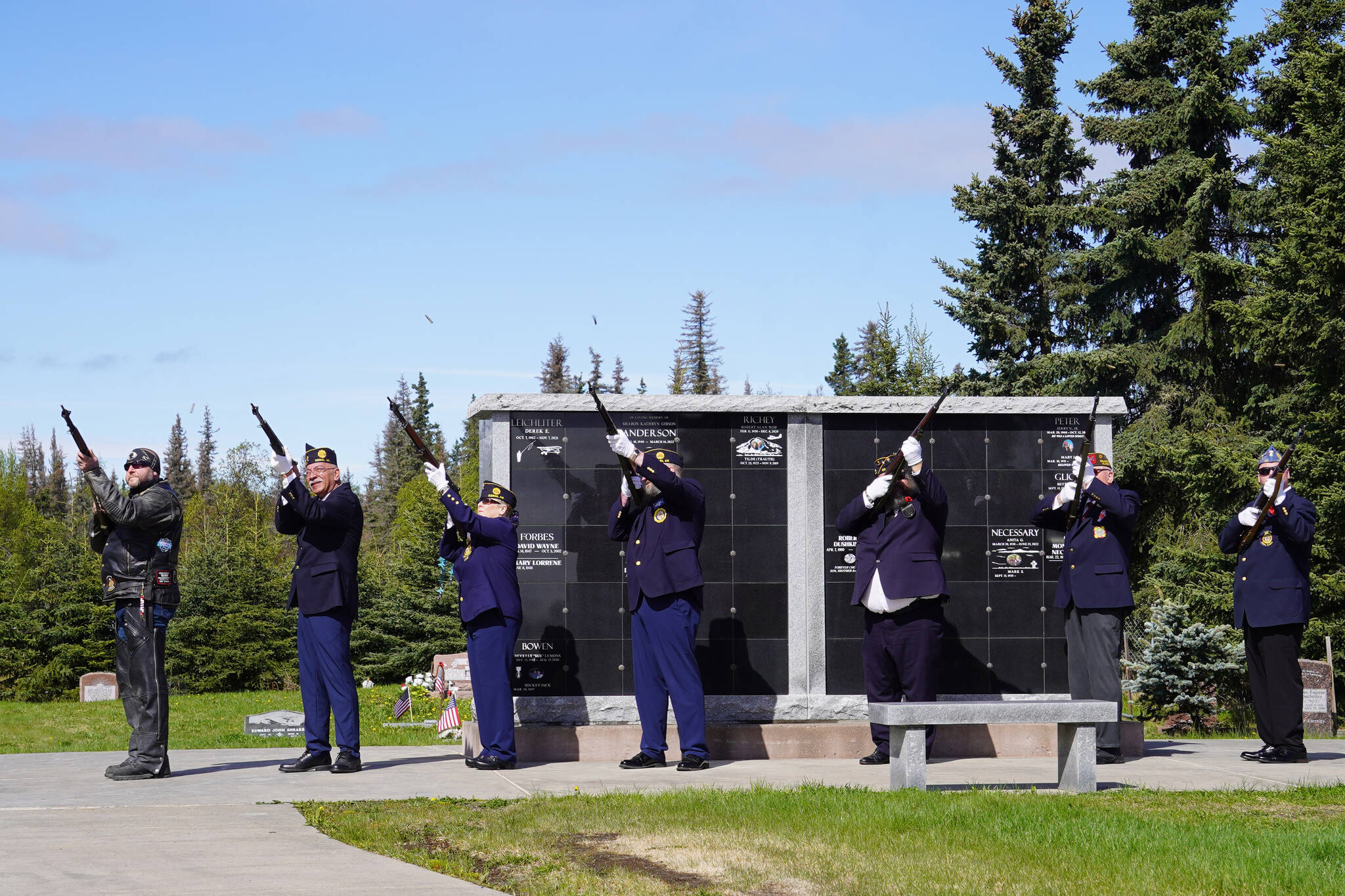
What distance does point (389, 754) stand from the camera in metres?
10.2

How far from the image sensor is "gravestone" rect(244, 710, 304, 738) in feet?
43.2

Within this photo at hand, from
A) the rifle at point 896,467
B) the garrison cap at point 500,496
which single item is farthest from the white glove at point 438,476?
the rifle at point 896,467

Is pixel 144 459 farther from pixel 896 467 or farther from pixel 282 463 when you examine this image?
pixel 896 467

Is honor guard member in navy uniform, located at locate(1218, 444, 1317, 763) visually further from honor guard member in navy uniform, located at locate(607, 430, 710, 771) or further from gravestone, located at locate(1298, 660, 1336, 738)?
gravestone, located at locate(1298, 660, 1336, 738)

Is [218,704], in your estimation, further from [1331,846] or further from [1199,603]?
[1331,846]

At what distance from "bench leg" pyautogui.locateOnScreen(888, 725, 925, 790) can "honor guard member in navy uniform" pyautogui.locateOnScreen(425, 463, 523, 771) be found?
275 centimetres

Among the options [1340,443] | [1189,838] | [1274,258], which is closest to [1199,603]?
[1340,443]

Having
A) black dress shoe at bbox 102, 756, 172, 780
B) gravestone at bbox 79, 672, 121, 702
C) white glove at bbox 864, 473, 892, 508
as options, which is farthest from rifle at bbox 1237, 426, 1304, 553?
gravestone at bbox 79, 672, 121, 702

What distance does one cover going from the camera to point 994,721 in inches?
305

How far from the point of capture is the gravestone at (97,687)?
22844mm

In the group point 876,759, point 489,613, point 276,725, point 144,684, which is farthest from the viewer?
point 276,725

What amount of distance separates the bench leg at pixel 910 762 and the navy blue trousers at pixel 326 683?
359cm

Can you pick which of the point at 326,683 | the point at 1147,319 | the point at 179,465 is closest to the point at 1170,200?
the point at 1147,319

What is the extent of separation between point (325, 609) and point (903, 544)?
4006 millimetres
